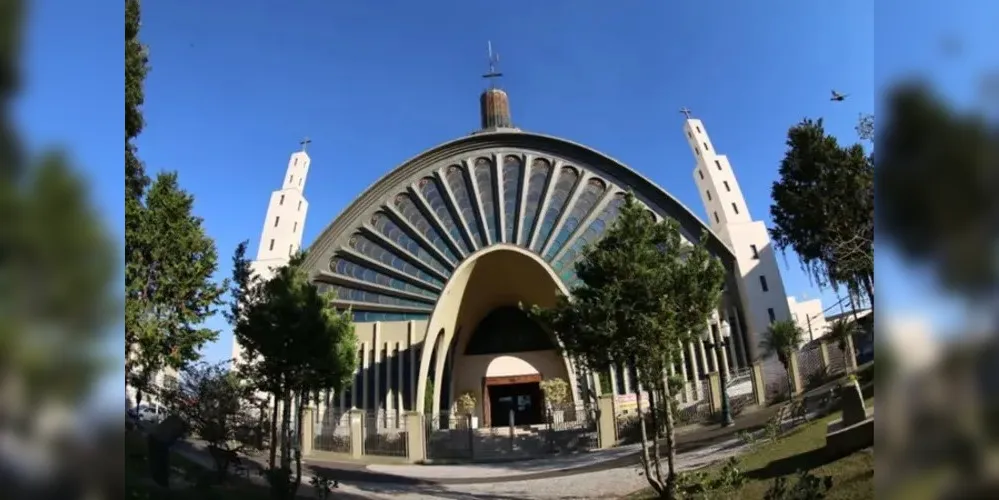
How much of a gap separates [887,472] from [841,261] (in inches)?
76.2

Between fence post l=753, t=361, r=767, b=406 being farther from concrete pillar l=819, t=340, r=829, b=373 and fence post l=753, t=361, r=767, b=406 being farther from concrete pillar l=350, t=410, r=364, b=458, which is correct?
concrete pillar l=350, t=410, r=364, b=458

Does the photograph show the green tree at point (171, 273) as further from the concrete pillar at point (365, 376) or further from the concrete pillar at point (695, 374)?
the concrete pillar at point (695, 374)

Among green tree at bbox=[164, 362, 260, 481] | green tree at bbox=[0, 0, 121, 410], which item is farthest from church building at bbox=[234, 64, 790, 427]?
green tree at bbox=[0, 0, 121, 410]

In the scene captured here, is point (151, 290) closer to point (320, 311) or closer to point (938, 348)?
point (320, 311)

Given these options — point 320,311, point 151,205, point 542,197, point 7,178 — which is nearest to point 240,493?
point 320,311

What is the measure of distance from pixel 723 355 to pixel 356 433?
7.38 ft

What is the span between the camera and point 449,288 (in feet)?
16.6

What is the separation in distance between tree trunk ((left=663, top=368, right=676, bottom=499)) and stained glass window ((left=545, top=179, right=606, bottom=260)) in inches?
101

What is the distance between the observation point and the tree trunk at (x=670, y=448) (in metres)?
3.27

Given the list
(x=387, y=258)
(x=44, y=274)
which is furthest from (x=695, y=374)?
(x=44, y=274)

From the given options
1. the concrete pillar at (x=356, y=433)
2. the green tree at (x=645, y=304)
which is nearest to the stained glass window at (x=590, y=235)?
the green tree at (x=645, y=304)

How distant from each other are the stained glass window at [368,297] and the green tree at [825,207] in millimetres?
2635

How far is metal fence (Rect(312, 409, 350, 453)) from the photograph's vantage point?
337 cm

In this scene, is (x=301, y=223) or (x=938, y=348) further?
(x=301, y=223)
